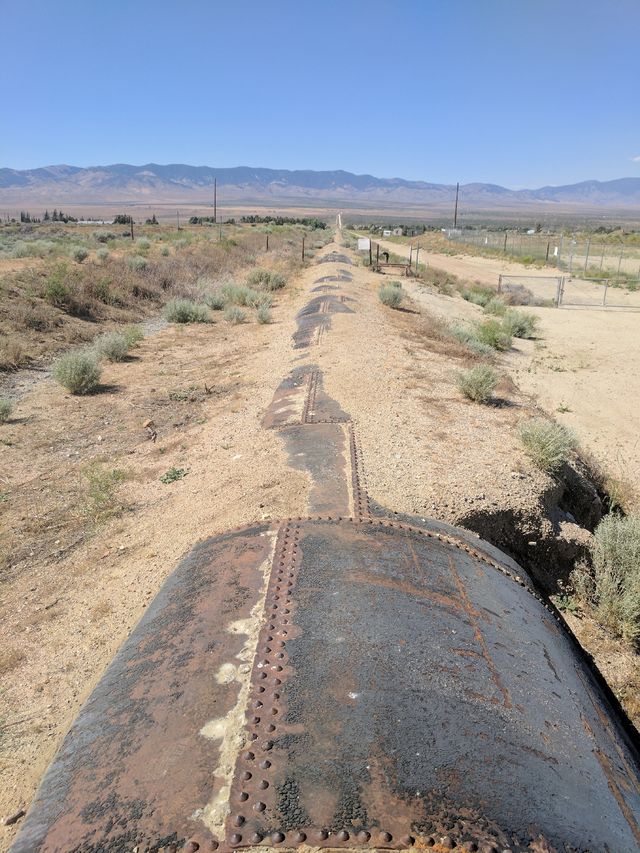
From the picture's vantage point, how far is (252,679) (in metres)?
3.55

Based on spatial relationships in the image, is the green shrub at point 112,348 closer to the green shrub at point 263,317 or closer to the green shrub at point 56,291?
the green shrub at point 56,291

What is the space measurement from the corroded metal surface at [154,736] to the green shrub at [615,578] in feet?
12.5

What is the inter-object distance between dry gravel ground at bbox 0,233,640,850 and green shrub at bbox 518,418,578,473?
0.27 m

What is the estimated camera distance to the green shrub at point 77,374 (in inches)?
516

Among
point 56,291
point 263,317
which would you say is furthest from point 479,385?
point 56,291

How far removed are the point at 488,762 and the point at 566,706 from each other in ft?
4.06

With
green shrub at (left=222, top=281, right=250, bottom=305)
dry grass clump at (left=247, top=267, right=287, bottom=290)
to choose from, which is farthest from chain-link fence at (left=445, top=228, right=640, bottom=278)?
green shrub at (left=222, top=281, right=250, bottom=305)

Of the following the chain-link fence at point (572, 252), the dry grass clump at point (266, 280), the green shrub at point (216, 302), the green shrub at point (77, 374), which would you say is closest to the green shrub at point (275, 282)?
the dry grass clump at point (266, 280)

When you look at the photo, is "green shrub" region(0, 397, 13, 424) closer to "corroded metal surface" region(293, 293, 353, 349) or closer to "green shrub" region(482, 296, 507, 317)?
"corroded metal surface" region(293, 293, 353, 349)

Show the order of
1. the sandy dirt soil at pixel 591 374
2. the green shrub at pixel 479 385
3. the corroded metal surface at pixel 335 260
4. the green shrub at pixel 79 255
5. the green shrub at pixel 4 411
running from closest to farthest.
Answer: the green shrub at pixel 479 385
the green shrub at pixel 4 411
the sandy dirt soil at pixel 591 374
the green shrub at pixel 79 255
the corroded metal surface at pixel 335 260

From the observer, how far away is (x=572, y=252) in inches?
1519

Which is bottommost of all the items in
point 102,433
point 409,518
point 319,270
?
point 102,433

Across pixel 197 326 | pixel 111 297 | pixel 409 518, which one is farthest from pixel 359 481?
pixel 111 297

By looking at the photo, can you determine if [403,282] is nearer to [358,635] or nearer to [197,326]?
[197,326]
